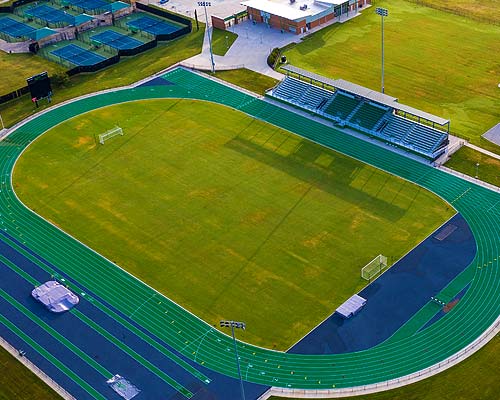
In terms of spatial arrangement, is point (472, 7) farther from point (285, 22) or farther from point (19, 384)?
point (19, 384)

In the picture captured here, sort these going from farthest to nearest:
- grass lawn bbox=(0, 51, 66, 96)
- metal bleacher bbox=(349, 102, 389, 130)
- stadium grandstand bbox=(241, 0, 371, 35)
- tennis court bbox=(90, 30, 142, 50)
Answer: tennis court bbox=(90, 30, 142, 50) < stadium grandstand bbox=(241, 0, 371, 35) < grass lawn bbox=(0, 51, 66, 96) < metal bleacher bbox=(349, 102, 389, 130)

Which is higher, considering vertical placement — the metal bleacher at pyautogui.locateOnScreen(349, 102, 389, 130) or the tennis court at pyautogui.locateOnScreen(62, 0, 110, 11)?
the tennis court at pyautogui.locateOnScreen(62, 0, 110, 11)

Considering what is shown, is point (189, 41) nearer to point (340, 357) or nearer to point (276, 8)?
point (276, 8)

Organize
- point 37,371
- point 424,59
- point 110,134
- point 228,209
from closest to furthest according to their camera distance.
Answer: point 37,371 < point 228,209 < point 110,134 < point 424,59

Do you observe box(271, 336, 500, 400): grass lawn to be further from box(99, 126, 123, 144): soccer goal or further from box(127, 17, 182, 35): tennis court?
box(127, 17, 182, 35): tennis court

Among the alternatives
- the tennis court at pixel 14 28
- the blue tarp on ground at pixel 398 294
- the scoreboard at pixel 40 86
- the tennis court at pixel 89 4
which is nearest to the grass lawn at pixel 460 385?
the blue tarp on ground at pixel 398 294

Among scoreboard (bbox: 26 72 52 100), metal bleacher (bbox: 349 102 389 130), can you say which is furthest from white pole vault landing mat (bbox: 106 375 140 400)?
scoreboard (bbox: 26 72 52 100)

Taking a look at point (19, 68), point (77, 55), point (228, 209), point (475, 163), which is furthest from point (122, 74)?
point (475, 163)
